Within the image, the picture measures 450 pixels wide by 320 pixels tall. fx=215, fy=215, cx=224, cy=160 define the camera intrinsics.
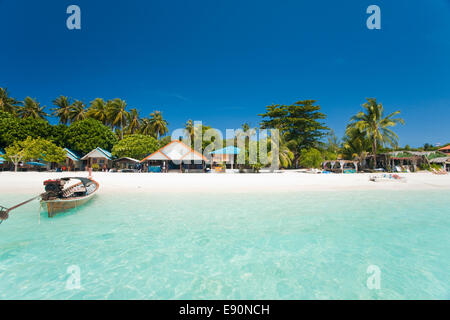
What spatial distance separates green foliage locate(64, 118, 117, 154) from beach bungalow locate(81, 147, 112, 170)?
2247 millimetres

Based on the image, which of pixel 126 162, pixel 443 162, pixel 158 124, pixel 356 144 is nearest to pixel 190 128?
pixel 158 124

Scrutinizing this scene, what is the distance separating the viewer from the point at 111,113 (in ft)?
130

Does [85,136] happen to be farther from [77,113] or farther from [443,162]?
[443,162]

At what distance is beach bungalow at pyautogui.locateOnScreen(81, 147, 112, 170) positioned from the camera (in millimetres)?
30375

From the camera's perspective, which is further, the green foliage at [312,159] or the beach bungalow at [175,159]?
the green foliage at [312,159]

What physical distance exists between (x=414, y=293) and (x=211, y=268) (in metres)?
3.42

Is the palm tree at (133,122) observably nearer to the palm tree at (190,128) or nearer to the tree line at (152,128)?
the tree line at (152,128)

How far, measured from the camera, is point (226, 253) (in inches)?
191

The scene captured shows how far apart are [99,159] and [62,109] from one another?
60.7 feet

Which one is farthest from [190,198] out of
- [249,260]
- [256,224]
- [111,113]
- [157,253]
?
[111,113]

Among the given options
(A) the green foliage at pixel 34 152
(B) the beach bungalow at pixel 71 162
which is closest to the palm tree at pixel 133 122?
(B) the beach bungalow at pixel 71 162

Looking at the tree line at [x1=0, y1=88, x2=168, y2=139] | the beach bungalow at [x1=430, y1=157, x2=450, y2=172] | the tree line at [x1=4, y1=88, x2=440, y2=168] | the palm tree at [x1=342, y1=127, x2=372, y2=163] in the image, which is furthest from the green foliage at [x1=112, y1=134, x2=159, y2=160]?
the beach bungalow at [x1=430, y1=157, x2=450, y2=172]

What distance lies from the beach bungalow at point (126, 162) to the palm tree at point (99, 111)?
13122mm

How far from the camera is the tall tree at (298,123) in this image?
34938mm
